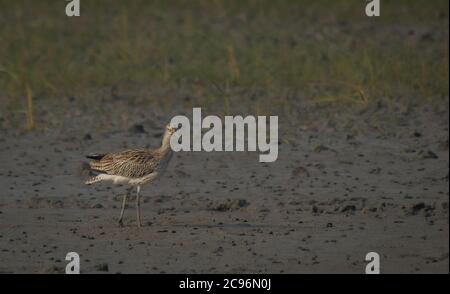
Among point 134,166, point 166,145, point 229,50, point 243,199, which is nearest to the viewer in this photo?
point 134,166

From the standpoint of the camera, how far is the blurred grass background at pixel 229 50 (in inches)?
514

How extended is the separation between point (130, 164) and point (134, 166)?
1.4 inches

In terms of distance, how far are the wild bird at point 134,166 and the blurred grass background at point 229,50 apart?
2861 millimetres

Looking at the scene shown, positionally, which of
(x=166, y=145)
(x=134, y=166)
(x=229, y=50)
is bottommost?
(x=134, y=166)

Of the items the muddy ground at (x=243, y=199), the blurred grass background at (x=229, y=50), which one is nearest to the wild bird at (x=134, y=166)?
the muddy ground at (x=243, y=199)

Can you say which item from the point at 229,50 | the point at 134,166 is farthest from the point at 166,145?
the point at 229,50

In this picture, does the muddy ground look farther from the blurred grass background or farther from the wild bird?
the blurred grass background

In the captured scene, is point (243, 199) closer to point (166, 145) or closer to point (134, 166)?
point (166, 145)

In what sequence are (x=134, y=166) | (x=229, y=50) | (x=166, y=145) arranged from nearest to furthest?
(x=134, y=166) → (x=166, y=145) → (x=229, y=50)

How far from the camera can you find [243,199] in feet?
31.1

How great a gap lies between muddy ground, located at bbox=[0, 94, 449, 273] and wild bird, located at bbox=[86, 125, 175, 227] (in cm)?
34

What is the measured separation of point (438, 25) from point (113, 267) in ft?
33.7

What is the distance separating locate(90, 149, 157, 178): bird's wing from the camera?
29.1ft

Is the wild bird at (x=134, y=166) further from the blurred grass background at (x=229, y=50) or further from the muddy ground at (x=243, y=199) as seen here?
A: the blurred grass background at (x=229, y=50)
